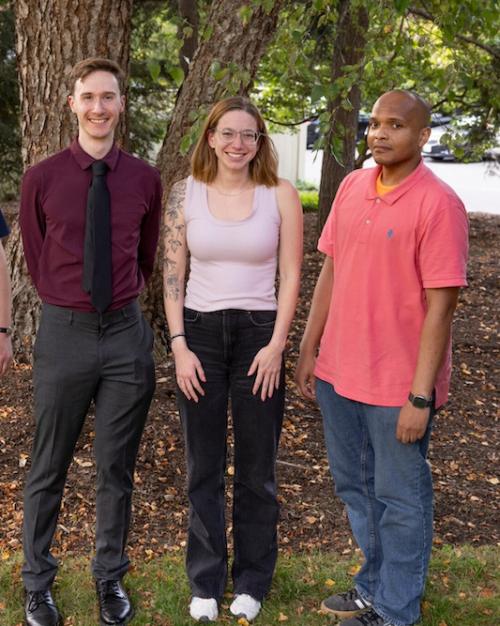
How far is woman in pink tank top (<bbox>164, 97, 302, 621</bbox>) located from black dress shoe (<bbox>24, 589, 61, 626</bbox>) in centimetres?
76

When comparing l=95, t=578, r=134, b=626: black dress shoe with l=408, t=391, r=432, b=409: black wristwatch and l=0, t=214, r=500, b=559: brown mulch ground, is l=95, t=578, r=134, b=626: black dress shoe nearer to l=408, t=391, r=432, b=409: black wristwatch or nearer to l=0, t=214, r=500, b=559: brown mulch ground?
l=0, t=214, r=500, b=559: brown mulch ground

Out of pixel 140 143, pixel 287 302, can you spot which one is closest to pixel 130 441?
pixel 287 302

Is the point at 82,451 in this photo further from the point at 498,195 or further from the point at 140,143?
the point at 498,195

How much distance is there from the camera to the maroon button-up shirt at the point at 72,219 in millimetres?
3137

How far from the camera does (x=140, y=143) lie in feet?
36.5

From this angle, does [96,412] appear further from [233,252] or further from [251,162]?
[251,162]

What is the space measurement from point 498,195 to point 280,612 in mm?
18088

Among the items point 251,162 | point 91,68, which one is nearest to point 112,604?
point 251,162

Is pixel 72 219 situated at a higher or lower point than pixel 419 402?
higher

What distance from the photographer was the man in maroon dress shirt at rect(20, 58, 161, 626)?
10.3 feet

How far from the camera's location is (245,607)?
11.5 feet

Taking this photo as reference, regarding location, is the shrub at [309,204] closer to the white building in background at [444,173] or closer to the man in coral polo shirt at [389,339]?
the white building in background at [444,173]

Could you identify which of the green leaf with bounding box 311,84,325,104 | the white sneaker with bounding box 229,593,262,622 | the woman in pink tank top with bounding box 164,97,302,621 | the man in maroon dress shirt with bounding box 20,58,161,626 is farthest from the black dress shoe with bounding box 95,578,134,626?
the green leaf with bounding box 311,84,325,104

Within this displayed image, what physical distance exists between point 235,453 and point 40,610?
99 cm
